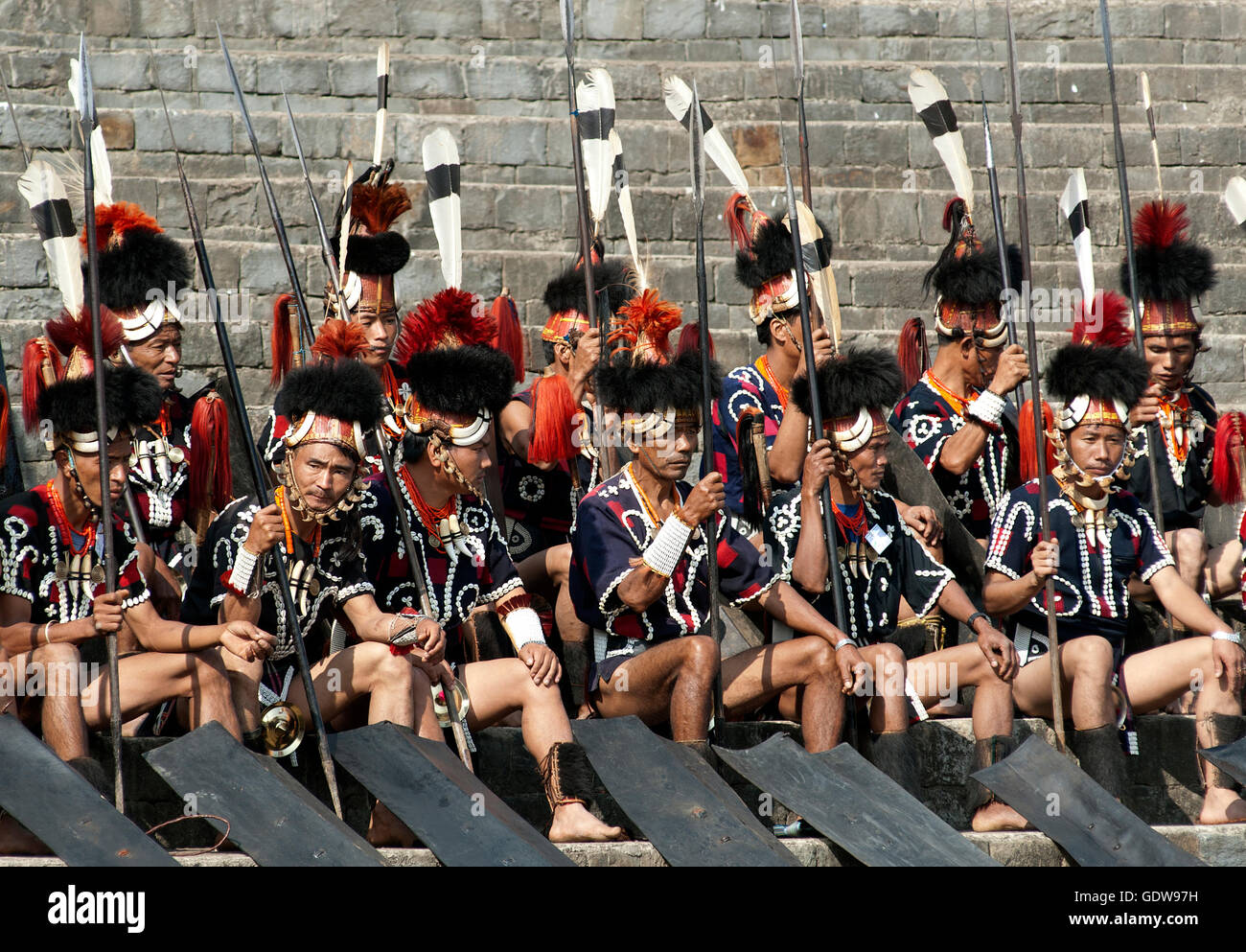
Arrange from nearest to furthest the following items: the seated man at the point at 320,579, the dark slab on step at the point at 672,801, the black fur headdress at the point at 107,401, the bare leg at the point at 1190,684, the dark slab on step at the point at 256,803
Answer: the dark slab on step at the point at 256,803, the dark slab on step at the point at 672,801, the seated man at the point at 320,579, the black fur headdress at the point at 107,401, the bare leg at the point at 1190,684

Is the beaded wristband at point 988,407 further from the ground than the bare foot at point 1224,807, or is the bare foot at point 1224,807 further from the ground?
the beaded wristband at point 988,407

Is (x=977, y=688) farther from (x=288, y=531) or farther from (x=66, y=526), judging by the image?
(x=66, y=526)

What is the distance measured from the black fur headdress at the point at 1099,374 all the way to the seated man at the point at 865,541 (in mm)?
535

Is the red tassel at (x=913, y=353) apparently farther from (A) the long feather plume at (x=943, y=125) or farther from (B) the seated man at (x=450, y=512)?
(B) the seated man at (x=450, y=512)

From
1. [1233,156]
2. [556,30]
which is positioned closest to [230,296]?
[556,30]

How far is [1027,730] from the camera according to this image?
5.14 metres

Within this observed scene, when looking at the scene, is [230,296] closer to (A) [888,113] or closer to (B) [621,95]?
(B) [621,95]

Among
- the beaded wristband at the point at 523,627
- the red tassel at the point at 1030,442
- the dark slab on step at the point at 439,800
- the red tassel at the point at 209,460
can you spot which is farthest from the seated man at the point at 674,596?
the red tassel at the point at 209,460

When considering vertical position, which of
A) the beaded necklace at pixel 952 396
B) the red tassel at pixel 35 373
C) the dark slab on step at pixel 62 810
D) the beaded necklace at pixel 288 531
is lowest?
the dark slab on step at pixel 62 810

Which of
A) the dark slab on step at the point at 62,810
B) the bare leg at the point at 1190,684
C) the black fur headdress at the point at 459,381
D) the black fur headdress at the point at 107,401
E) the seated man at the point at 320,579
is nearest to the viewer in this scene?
the dark slab on step at the point at 62,810

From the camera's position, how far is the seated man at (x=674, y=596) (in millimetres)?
4793

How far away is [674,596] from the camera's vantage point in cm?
503

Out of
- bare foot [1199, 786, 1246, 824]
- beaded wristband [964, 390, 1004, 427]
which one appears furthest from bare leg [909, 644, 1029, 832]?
beaded wristband [964, 390, 1004, 427]

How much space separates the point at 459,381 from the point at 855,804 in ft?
5.44
